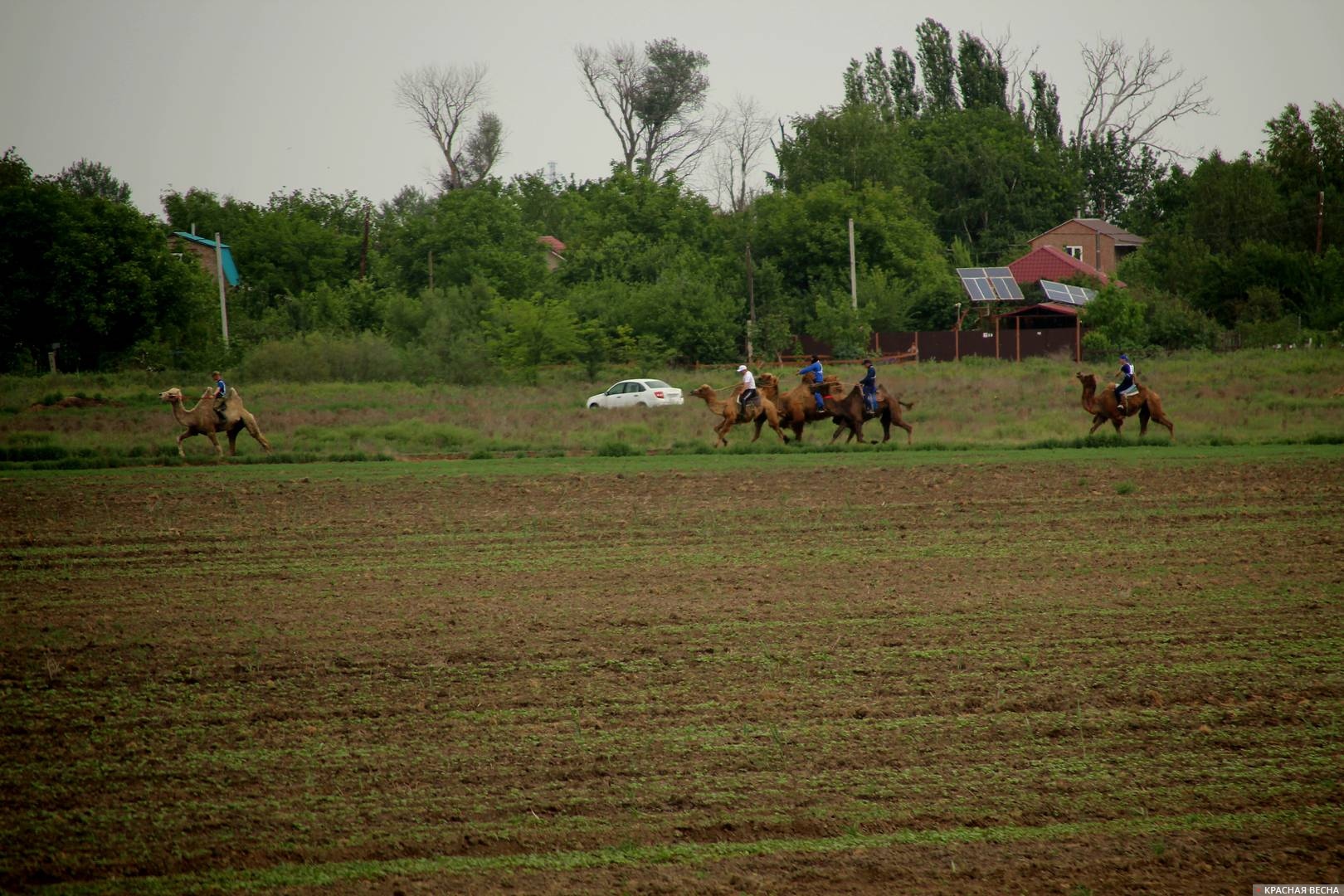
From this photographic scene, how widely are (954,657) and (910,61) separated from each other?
102296 mm

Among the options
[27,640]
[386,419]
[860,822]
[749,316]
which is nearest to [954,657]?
[860,822]

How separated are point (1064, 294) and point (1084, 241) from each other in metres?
23.3

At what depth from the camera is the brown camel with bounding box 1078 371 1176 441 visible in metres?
28.0

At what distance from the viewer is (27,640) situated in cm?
1048

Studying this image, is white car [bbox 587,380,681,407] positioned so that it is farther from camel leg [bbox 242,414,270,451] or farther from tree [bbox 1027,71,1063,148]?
tree [bbox 1027,71,1063,148]

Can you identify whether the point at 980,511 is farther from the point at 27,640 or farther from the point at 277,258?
the point at 277,258

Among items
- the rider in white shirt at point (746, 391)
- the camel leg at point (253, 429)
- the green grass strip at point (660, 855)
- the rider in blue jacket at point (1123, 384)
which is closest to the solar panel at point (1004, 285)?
the rider in blue jacket at point (1123, 384)

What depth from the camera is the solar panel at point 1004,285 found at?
66.1 m

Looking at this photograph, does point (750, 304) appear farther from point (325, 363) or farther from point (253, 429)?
point (253, 429)

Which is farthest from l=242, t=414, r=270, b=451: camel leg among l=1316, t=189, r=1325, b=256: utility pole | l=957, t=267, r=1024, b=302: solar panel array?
l=1316, t=189, r=1325, b=256: utility pole

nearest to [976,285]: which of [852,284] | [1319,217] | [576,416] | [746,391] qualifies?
[852,284]

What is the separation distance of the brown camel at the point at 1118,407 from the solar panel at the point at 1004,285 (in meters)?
37.9

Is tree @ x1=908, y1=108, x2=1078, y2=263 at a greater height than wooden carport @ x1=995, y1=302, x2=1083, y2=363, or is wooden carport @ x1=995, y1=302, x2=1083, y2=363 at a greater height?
tree @ x1=908, y1=108, x2=1078, y2=263

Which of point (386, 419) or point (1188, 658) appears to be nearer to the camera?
point (1188, 658)
